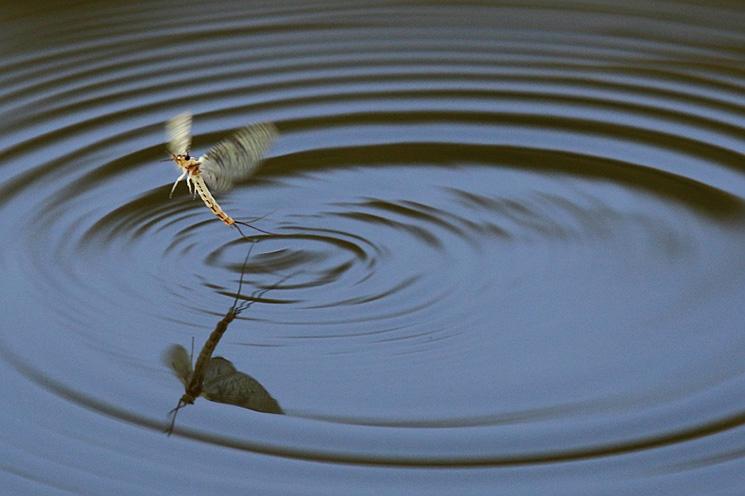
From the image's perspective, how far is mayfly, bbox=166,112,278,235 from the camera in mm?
2561

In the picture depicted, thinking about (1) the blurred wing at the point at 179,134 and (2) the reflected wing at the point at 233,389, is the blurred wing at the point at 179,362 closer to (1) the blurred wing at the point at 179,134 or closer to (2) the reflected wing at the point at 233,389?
(2) the reflected wing at the point at 233,389

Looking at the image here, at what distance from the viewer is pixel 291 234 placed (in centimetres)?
256

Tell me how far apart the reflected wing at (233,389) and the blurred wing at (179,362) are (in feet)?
0.10

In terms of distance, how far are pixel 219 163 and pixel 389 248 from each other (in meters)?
0.36

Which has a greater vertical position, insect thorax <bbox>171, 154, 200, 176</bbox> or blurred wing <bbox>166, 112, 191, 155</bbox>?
blurred wing <bbox>166, 112, 191, 155</bbox>

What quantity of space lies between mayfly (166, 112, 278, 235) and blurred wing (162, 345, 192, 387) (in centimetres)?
39

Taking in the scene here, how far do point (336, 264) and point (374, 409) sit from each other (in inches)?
19.6

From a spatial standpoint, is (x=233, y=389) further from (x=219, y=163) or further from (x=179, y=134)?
(x=179, y=134)

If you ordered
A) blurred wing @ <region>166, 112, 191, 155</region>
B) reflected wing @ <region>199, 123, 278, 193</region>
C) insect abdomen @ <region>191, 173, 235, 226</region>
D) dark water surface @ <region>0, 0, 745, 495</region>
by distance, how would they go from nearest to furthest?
1. dark water surface @ <region>0, 0, 745, 495</region>
2. insect abdomen @ <region>191, 173, 235, 226</region>
3. reflected wing @ <region>199, 123, 278, 193</region>
4. blurred wing @ <region>166, 112, 191, 155</region>

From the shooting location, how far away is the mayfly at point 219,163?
2.56 meters

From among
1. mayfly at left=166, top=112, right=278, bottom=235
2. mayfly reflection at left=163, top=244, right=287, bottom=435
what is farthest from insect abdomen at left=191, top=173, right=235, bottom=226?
mayfly reflection at left=163, top=244, right=287, bottom=435

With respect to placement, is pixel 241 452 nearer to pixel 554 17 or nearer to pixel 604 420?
pixel 604 420

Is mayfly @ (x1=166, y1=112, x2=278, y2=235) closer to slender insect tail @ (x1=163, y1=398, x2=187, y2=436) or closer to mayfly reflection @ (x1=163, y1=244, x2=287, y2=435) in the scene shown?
mayfly reflection @ (x1=163, y1=244, x2=287, y2=435)

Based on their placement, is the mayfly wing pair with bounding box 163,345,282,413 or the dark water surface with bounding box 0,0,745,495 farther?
the mayfly wing pair with bounding box 163,345,282,413
